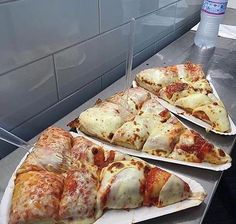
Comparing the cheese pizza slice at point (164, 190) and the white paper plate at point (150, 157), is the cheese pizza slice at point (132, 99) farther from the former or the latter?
the cheese pizza slice at point (164, 190)

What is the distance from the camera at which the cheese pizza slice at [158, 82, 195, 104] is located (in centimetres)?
72

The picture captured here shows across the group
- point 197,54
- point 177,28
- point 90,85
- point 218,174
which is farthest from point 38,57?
point 177,28

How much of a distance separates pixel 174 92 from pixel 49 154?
39 centimetres

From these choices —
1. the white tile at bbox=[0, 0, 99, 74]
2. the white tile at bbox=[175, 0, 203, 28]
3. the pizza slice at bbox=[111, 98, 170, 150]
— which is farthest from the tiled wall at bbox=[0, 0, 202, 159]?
the white tile at bbox=[175, 0, 203, 28]

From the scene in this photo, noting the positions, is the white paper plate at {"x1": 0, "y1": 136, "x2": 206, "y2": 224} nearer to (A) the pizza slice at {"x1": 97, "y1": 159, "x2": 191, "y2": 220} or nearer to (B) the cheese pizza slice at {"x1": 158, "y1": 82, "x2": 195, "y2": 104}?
(A) the pizza slice at {"x1": 97, "y1": 159, "x2": 191, "y2": 220}

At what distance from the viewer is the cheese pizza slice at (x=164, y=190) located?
0.45m

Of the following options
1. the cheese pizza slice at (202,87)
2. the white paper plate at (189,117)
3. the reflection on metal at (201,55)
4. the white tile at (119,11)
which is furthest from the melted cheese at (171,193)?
the reflection on metal at (201,55)

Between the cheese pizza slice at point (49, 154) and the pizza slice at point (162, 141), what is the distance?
17cm

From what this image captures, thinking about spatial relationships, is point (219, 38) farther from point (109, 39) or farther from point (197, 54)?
point (109, 39)

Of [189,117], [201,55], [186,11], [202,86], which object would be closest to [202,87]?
[202,86]

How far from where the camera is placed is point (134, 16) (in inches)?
34.6

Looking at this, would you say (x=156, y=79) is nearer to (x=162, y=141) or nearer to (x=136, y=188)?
(x=162, y=141)

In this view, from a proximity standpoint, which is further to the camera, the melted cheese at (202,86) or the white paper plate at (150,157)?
the melted cheese at (202,86)

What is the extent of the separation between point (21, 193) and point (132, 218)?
0.18 meters
